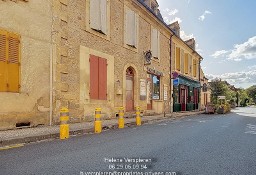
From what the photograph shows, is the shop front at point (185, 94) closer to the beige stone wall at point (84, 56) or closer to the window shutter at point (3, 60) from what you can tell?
the beige stone wall at point (84, 56)

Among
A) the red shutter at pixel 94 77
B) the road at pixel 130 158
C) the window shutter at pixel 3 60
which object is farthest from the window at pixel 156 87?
the road at pixel 130 158

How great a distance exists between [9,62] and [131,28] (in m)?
8.74

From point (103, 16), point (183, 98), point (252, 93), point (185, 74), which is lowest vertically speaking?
point (183, 98)

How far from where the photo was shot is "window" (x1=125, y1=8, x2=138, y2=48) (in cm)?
1509

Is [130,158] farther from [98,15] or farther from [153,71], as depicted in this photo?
[153,71]

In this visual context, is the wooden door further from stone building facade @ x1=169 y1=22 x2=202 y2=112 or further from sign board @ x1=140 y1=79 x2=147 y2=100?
sign board @ x1=140 y1=79 x2=147 y2=100

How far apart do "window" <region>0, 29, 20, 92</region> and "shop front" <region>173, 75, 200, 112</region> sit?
1540cm

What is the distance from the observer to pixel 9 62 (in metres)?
8.37

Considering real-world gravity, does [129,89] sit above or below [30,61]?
below

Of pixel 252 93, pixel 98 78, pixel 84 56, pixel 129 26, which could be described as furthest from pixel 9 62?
pixel 252 93

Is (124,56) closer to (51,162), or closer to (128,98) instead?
(128,98)

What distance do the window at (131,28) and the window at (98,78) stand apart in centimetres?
307

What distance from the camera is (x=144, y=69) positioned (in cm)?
1709

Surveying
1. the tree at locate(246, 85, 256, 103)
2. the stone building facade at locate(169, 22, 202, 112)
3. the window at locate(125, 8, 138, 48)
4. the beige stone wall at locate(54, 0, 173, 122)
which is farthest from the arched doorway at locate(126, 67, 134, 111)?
the tree at locate(246, 85, 256, 103)
